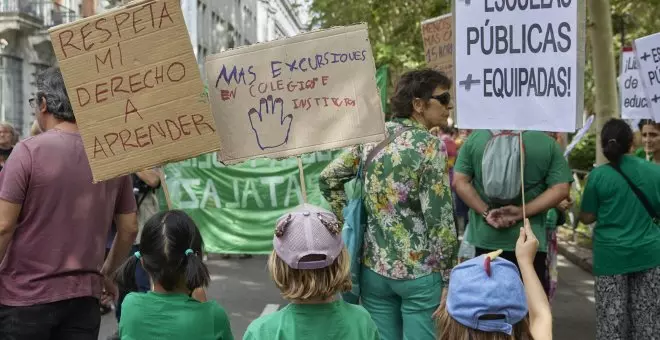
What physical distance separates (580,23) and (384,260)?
1.48m

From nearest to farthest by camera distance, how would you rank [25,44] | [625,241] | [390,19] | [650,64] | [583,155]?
[625,241]
[650,64]
[390,19]
[583,155]
[25,44]

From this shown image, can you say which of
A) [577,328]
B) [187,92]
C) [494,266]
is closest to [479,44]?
[187,92]

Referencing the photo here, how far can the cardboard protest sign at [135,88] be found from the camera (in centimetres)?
373

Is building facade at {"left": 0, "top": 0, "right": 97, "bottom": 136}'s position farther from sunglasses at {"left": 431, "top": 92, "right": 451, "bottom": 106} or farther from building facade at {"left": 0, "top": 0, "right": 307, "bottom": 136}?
sunglasses at {"left": 431, "top": 92, "right": 451, "bottom": 106}

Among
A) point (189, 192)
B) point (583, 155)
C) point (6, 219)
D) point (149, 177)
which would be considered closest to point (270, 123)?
point (6, 219)

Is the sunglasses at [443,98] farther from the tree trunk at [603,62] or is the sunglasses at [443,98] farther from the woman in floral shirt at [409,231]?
the tree trunk at [603,62]

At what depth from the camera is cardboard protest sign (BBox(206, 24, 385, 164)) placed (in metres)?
4.11

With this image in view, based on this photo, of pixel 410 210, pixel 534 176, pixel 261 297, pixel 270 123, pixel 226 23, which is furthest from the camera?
pixel 226 23

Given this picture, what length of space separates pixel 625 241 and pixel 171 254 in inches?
129

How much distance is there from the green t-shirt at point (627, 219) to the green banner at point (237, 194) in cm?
399

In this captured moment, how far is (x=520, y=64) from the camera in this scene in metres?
4.71

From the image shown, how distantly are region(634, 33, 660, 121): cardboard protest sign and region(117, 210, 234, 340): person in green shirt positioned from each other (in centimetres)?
425

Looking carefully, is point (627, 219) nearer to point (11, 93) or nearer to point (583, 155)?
point (583, 155)

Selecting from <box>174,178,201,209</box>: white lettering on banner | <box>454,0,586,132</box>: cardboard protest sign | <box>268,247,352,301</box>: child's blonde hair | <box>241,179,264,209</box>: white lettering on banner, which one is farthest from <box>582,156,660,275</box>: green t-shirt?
<box>174,178,201,209</box>: white lettering on banner
